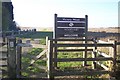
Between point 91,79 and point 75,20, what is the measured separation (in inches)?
158

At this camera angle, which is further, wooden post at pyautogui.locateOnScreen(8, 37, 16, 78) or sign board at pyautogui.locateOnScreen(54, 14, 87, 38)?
sign board at pyautogui.locateOnScreen(54, 14, 87, 38)

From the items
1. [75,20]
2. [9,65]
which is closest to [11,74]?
[9,65]

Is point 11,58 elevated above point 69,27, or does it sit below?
below

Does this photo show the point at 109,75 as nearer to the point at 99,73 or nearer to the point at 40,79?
the point at 99,73

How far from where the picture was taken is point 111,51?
26.5 ft

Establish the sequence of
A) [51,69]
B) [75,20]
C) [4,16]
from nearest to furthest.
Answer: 1. [51,69]
2. [75,20]
3. [4,16]

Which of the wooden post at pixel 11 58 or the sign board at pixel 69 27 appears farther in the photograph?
the sign board at pixel 69 27

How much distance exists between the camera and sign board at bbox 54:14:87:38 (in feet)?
36.7

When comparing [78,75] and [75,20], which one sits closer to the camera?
[78,75]

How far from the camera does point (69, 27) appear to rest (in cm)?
1129

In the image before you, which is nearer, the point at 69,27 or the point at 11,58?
the point at 11,58

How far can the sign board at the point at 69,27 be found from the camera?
1120 cm

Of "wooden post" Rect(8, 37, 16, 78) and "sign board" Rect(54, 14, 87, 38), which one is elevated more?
"sign board" Rect(54, 14, 87, 38)

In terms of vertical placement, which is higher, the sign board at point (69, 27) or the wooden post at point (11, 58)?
the sign board at point (69, 27)
